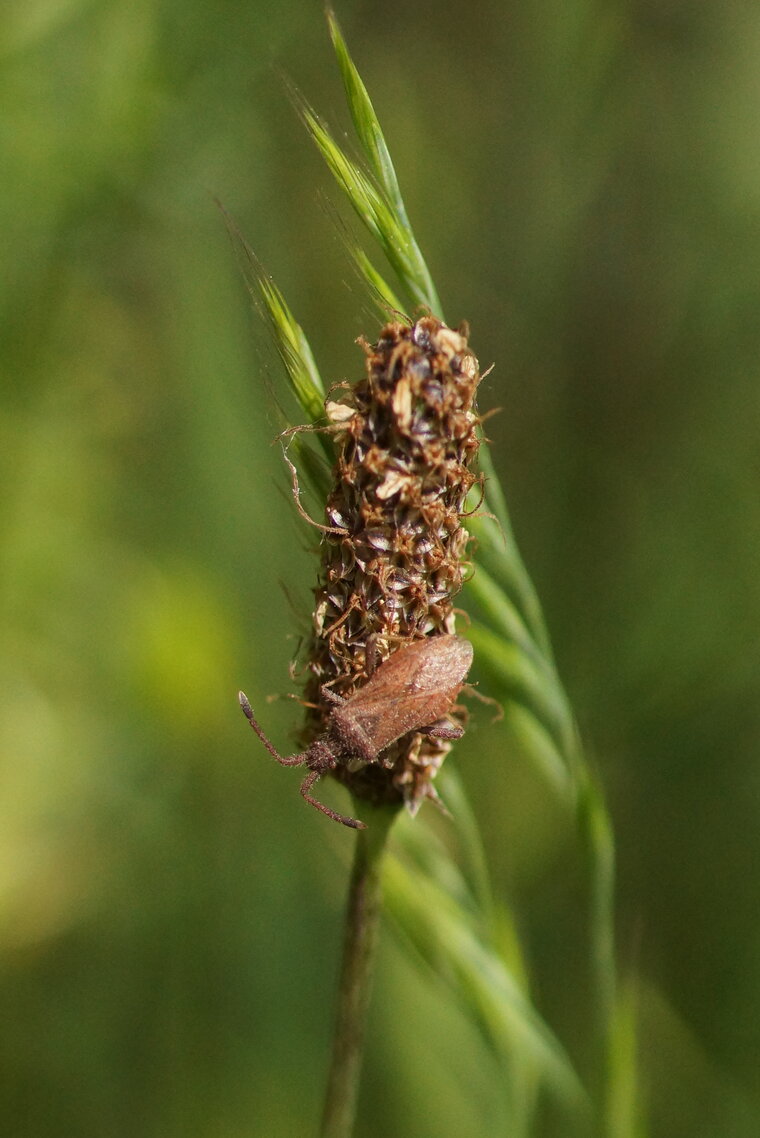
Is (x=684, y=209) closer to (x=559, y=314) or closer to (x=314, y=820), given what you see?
(x=559, y=314)

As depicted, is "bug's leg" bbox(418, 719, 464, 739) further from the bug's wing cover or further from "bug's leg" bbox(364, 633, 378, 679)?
"bug's leg" bbox(364, 633, 378, 679)

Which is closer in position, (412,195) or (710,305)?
(710,305)

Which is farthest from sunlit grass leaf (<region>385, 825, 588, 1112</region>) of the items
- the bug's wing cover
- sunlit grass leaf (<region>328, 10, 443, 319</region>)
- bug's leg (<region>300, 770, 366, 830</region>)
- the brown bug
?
sunlit grass leaf (<region>328, 10, 443, 319</region>)

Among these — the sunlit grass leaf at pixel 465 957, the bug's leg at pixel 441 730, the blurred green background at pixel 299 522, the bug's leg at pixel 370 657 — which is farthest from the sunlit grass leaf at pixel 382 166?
the blurred green background at pixel 299 522

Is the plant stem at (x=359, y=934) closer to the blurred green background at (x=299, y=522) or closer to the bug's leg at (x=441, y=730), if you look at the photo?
the bug's leg at (x=441, y=730)

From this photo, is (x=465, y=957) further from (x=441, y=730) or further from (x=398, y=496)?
(x=398, y=496)

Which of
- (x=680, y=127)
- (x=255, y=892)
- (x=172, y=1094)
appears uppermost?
(x=680, y=127)

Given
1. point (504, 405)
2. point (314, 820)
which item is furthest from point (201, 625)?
point (504, 405)

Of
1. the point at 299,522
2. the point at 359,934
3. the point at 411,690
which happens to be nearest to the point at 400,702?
the point at 411,690
